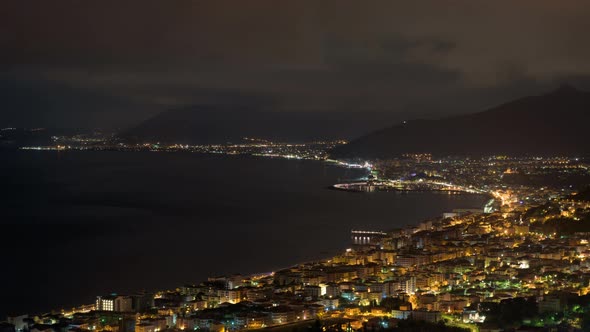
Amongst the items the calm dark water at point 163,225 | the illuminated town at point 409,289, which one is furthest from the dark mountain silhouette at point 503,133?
the illuminated town at point 409,289

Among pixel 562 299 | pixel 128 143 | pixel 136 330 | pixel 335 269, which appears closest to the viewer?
pixel 136 330

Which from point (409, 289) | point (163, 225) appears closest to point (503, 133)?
point (163, 225)

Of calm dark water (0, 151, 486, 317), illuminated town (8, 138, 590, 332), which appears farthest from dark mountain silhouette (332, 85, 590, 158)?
illuminated town (8, 138, 590, 332)

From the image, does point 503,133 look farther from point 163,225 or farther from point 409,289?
point 409,289

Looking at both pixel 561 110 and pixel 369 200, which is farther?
pixel 561 110

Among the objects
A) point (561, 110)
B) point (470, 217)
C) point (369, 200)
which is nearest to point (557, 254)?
point (470, 217)

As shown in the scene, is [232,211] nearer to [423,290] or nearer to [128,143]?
[423,290]

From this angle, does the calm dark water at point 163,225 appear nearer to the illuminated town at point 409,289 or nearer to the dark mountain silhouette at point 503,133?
the illuminated town at point 409,289
